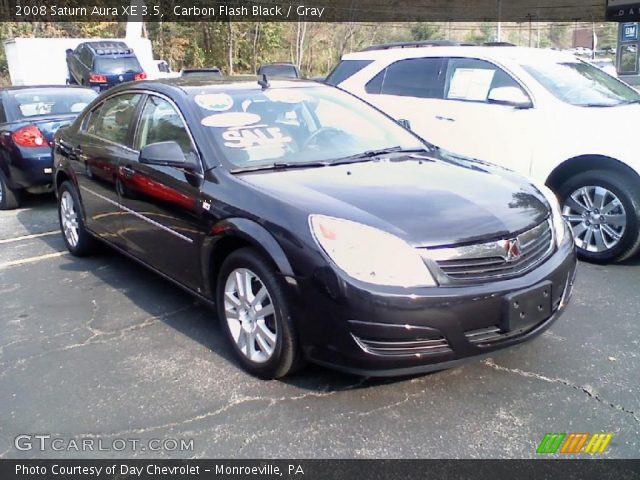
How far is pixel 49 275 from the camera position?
508cm

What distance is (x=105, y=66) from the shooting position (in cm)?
1858

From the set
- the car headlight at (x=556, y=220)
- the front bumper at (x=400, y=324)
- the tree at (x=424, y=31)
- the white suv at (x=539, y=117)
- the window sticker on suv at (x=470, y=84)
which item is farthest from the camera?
the tree at (x=424, y=31)

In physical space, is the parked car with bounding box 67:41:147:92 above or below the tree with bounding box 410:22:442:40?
below

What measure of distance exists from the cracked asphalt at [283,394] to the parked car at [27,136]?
3365 millimetres

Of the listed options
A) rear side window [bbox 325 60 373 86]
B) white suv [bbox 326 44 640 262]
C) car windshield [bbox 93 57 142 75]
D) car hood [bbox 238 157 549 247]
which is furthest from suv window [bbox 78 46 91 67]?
car hood [bbox 238 157 549 247]

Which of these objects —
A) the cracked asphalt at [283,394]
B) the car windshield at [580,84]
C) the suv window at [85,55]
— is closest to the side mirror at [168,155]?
the cracked asphalt at [283,394]

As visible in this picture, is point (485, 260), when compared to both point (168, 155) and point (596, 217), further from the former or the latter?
point (596, 217)

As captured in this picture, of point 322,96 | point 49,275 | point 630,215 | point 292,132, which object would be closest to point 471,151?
point 630,215

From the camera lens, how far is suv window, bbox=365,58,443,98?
253 inches

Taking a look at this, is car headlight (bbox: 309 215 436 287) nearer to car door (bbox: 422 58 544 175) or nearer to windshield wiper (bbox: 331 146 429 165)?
windshield wiper (bbox: 331 146 429 165)

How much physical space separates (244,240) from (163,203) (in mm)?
918

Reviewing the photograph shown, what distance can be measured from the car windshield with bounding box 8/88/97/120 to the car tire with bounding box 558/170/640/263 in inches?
245
